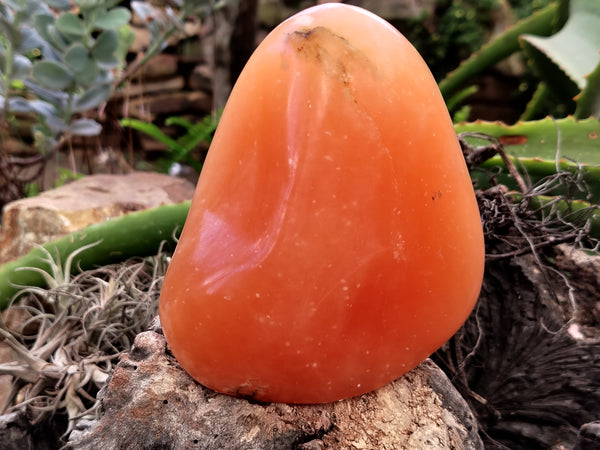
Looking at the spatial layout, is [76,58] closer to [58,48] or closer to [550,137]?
[58,48]

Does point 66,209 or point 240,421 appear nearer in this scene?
point 240,421

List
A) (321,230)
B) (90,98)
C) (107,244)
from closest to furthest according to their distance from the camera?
(321,230) → (107,244) → (90,98)

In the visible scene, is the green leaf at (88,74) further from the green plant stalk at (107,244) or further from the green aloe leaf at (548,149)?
the green aloe leaf at (548,149)

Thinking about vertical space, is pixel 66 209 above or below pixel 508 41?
below

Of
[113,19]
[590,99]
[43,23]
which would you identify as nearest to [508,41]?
[590,99]

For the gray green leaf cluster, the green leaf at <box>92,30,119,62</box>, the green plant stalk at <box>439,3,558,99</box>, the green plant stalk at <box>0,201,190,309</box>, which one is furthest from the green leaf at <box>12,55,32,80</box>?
the green plant stalk at <box>439,3,558,99</box>

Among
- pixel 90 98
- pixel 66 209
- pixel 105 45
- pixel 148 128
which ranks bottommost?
pixel 148 128

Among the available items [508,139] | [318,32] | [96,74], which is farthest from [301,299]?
[96,74]
